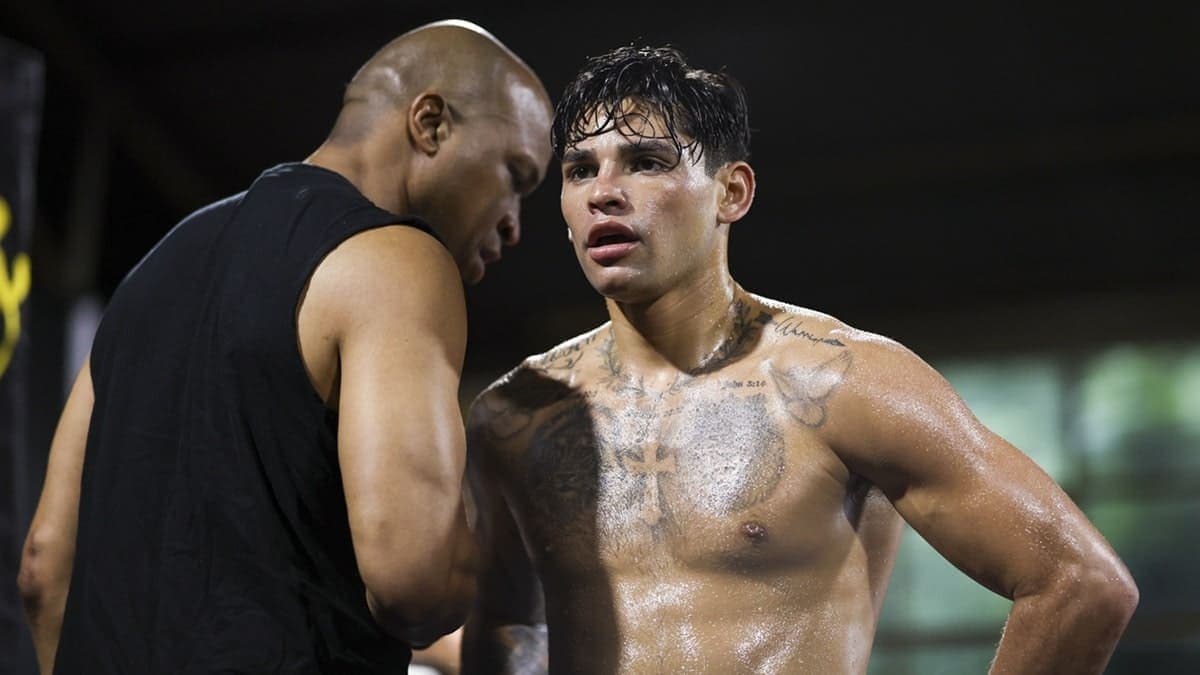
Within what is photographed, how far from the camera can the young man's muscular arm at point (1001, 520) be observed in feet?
5.74

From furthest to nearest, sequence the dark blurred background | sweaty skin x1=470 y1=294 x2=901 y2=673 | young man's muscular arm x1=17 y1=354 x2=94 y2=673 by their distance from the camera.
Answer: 1. the dark blurred background
2. young man's muscular arm x1=17 y1=354 x2=94 y2=673
3. sweaty skin x1=470 y1=294 x2=901 y2=673

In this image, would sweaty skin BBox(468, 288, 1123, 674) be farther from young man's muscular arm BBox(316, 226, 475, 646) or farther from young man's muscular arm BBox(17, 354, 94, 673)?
young man's muscular arm BBox(17, 354, 94, 673)

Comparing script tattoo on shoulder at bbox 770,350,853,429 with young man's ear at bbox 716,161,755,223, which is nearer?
script tattoo on shoulder at bbox 770,350,853,429

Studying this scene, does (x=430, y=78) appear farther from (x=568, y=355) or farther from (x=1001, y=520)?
(x=1001, y=520)

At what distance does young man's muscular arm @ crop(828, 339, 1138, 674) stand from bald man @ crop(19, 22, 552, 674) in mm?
550

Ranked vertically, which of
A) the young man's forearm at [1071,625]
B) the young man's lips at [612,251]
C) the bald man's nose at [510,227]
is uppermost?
the young man's lips at [612,251]

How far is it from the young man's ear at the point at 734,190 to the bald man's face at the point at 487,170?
1.14 feet

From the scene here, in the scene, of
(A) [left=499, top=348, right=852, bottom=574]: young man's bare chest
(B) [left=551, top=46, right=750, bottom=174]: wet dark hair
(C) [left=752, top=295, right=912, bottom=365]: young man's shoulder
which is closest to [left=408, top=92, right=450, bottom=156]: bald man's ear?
(B) [left=551, top=46, right=750, bottom=174]: wet dark hair

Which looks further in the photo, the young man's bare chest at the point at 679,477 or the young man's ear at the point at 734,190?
the young man's ear at the point at 734,190

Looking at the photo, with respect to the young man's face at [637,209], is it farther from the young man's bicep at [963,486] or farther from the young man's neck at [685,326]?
the young man's bicep at [963,486]

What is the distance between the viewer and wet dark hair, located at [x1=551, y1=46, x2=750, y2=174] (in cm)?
203

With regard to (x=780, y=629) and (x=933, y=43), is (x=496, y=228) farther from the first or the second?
(x=933, y=43)

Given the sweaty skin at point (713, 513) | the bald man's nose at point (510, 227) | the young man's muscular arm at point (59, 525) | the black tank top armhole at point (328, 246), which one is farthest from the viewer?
the bald man's nose at point (510, 227)

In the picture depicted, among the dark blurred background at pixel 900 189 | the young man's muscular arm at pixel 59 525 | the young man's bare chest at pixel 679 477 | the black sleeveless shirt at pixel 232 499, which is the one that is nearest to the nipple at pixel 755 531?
the young man's bare chest at pixel 679 477
